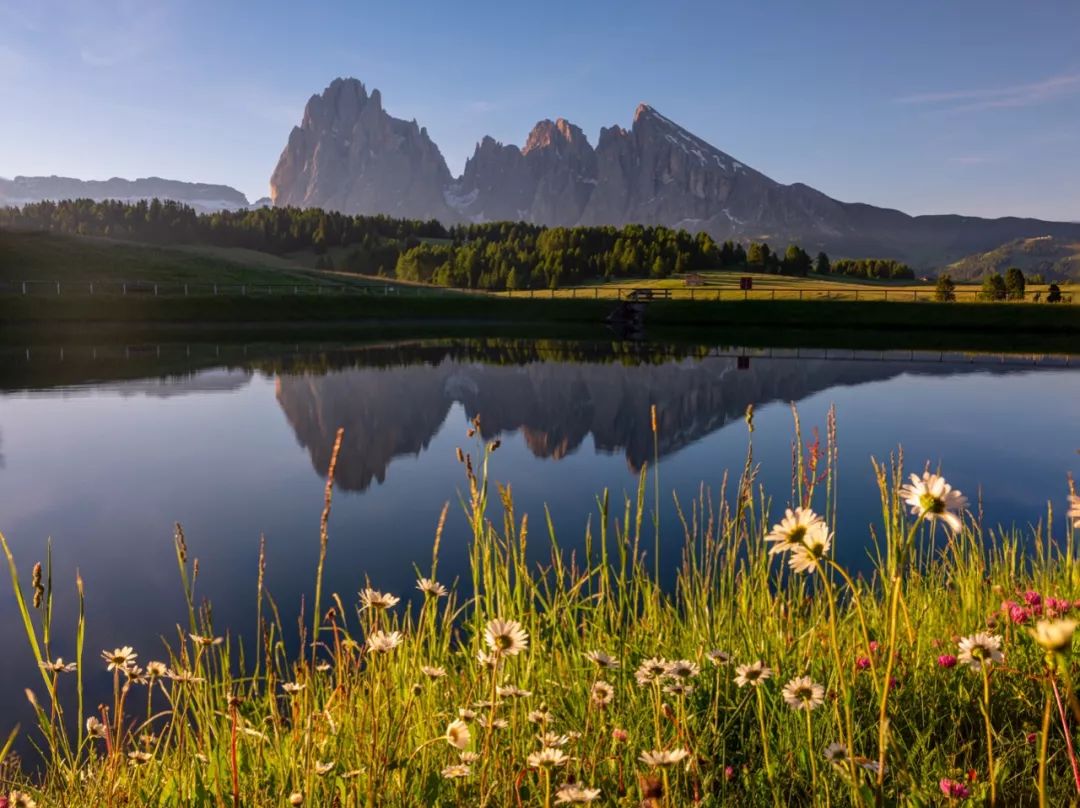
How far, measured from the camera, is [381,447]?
27.9 meters

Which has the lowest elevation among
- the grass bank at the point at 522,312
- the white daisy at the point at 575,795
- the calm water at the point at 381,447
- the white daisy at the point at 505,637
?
the calm water at the point at 381,447

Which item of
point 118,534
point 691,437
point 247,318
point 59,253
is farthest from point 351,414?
point 59,253

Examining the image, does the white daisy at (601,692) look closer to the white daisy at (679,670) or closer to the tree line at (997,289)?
the white daisy at (679,670)

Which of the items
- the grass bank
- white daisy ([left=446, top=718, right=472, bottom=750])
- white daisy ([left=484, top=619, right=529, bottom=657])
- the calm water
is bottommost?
the calm water

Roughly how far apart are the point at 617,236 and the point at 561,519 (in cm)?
17448

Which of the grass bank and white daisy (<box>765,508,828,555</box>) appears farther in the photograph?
the grass bank

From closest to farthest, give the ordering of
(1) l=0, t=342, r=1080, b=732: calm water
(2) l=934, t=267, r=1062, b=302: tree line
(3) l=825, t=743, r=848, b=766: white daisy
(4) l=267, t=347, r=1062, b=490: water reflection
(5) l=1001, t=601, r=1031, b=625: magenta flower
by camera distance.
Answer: (3) l=825, t=743, r=848, b=766: white daisy → (5) l=1001, t=601, r=1031, b=625: magenta flower → (1) l=0, t=342, r=1080, b=732: calm water → (4) l=267, t=347, r=1062, b=490: water reflection → (2) l=934, t=267, r=1062, b=302: tree line

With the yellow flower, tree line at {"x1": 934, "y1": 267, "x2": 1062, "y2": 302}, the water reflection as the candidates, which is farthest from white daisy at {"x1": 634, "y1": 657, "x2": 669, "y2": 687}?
tree line at {"x1": 934, "y1": 267, "x2": 1062, "y2": 302}

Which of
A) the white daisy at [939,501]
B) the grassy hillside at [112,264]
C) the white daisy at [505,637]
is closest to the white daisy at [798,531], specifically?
the white daisy at [939,501]

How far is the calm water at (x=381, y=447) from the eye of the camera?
49.0 ft

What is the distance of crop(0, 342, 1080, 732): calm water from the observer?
49.0 ft

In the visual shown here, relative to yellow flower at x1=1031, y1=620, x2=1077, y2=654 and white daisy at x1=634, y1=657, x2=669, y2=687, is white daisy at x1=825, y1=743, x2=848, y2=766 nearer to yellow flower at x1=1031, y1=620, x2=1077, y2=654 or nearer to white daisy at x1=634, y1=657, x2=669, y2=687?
white daisy at x1=634, y1=657, x2=669, y2=687

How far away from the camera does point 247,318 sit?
83.1 metres

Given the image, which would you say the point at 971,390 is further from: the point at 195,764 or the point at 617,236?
the point at 617,236
